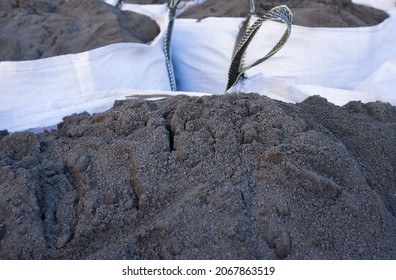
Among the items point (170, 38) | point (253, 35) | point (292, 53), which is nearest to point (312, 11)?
point (292, 53)

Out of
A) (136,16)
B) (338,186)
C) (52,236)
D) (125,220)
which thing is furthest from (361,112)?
(136,16)

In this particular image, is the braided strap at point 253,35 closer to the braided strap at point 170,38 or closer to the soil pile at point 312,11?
the braided strap at point 170,38

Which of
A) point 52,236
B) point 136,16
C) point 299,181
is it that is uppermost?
point 299,181

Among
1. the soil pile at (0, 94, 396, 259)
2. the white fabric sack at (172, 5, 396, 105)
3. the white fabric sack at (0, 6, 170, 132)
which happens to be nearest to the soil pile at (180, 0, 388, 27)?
the white fabric sack at (172, 5, 396, 105)

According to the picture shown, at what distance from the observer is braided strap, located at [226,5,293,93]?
1.05 m

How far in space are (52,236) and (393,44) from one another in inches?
50.5

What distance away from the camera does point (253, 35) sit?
1.09 meters

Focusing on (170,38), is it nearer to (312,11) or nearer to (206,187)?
(312,11)

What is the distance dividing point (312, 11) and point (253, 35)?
23.8 inches

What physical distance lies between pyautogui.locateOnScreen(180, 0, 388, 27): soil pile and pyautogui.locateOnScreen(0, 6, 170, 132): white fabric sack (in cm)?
45

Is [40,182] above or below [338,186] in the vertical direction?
below

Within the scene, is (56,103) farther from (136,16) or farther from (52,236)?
(136,16)

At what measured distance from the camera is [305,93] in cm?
120
